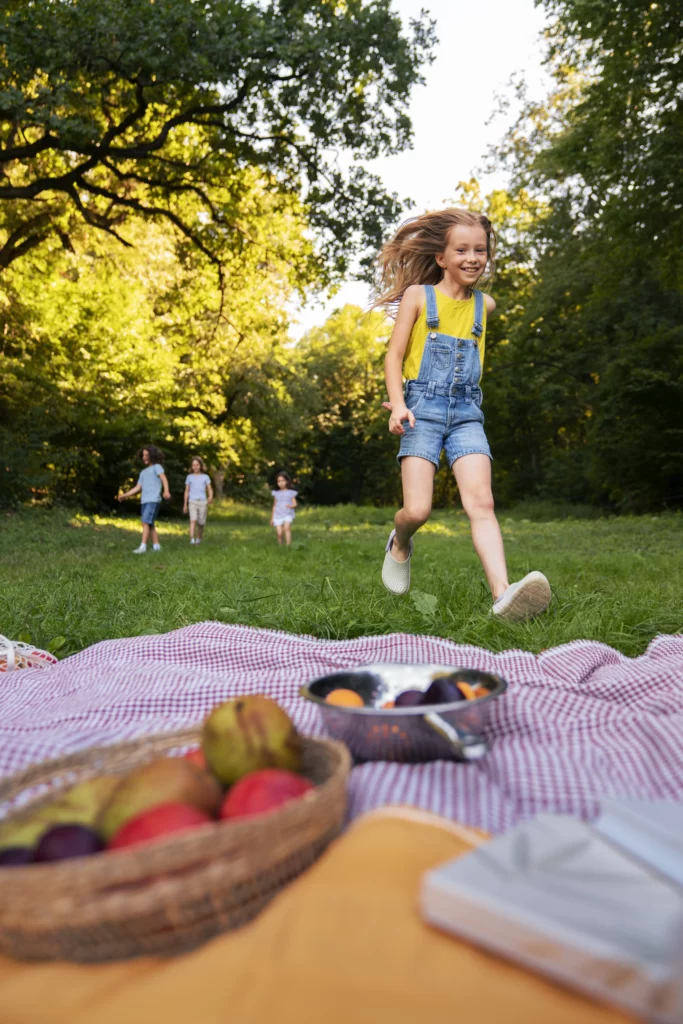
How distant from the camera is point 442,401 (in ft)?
13.4

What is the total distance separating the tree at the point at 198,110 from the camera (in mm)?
9438

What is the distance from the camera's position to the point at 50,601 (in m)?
4.91

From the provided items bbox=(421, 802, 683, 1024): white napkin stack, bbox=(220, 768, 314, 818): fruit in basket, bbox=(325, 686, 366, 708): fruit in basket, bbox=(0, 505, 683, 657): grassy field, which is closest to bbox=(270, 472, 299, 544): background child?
bbox=(0, 505, 683, 657): grassy field

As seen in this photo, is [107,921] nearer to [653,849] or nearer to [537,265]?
[653,849]

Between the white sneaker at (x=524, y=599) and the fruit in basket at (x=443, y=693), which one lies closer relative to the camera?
the fruit in basket at (x=443, y=693)

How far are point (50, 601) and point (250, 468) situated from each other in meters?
26.0

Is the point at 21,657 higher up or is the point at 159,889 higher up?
the point at 159,889

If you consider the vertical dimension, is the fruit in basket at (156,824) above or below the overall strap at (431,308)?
below

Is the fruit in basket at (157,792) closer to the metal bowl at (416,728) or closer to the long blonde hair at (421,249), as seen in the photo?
the metal bowl at (416,728)

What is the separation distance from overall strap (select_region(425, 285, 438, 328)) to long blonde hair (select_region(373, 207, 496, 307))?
340 millimetres

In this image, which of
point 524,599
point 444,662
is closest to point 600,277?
point 524,599

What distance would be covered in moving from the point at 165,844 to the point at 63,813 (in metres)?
0.30

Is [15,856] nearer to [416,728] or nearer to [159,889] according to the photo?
[159,889]

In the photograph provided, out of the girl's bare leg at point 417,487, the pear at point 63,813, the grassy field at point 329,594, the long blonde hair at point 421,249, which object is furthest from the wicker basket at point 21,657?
the long blonde hair at point 421,249
